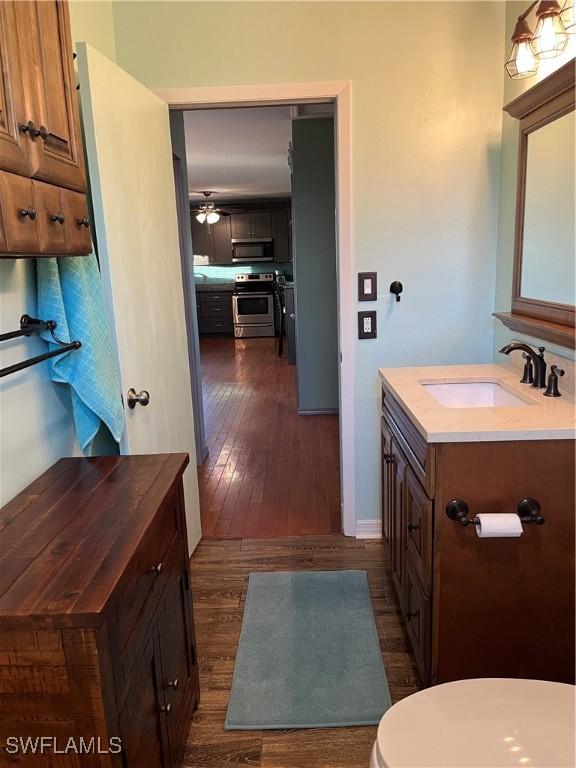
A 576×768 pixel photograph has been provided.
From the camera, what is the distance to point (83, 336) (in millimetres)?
1636

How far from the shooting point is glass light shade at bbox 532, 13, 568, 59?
5.80ft

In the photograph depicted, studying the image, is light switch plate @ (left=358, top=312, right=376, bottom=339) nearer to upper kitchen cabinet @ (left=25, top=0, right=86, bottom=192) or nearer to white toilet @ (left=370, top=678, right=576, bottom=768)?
upper kitchen cabinet @ (left=25, top=0, right=86, bottom=192)

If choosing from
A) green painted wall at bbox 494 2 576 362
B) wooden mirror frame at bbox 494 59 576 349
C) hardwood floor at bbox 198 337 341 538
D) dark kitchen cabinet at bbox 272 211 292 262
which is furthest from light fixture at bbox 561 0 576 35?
dark kitchen cabinet at bbox 272 211 292 262

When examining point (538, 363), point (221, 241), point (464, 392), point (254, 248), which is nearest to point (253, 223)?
point (254, 248)

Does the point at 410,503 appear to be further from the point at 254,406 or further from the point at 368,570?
the point at 254,406

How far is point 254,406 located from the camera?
5.42 m

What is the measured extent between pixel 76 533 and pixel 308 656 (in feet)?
3.84

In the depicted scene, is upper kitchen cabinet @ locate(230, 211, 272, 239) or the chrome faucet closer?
the chrome faucet

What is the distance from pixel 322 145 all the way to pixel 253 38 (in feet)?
7.13

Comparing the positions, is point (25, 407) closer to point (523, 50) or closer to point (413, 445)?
point (413, 445)

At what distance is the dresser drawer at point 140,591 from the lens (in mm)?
1037

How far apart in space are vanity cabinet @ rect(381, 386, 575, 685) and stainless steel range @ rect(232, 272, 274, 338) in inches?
321

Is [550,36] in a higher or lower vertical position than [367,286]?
higher

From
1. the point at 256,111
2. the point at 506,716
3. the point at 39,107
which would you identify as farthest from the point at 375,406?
the point at 256,111
